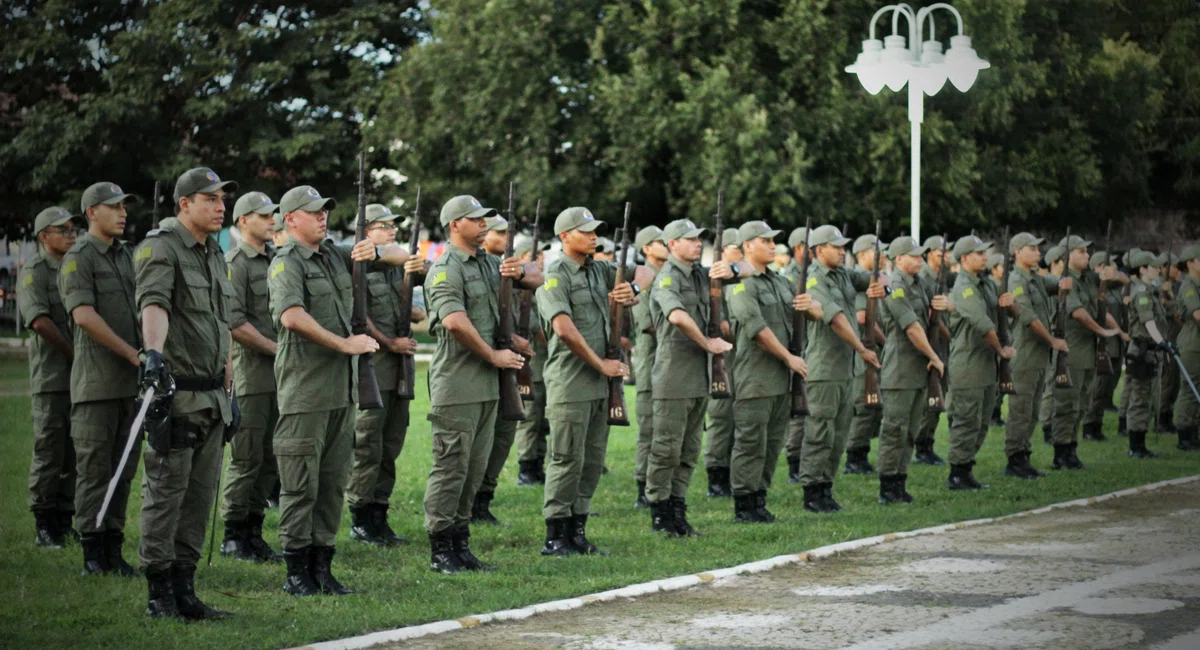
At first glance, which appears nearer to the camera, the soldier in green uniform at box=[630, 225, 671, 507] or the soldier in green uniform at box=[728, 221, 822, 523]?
the soldier in green uniform at box=[728, 221, 822, 523]

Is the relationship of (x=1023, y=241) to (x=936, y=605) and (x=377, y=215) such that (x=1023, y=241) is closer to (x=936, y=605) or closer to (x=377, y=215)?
(x=377, y=215)

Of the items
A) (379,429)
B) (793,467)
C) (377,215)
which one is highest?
(377,215)

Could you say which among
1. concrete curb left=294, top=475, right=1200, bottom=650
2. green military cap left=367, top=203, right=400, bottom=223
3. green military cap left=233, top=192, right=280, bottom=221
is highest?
Result: green military cap left=367, top=203, right=400, bottom=223

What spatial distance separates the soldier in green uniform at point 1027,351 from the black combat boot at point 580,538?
19.6ft

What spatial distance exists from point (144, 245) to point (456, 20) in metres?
23.2

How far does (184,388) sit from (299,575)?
4.42 ft

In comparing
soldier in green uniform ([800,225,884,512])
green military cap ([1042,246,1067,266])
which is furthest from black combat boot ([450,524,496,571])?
green military cap ([1042,246,1067,266])

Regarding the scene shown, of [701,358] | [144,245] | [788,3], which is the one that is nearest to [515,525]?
[701,358]

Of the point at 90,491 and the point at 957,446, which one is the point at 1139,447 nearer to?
the point at 957,446

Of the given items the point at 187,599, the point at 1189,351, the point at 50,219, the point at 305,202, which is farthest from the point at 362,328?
the point at 1189,351

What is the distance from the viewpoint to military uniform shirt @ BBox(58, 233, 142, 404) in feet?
29.4

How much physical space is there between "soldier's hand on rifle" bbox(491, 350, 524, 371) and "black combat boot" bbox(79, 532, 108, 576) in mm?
2525

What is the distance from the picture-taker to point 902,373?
43.5 ft

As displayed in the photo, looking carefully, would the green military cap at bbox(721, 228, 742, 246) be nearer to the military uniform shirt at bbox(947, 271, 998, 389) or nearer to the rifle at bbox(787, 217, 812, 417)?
the rifle at bbox(787, 217, 812, 417)
